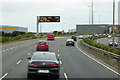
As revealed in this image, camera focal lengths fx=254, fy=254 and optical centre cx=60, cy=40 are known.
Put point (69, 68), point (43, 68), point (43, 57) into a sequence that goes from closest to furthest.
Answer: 1. point (43, 68)
2. point (43, 57)
3. point (69, 68)

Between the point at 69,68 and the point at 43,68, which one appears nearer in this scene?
the point at 43,68

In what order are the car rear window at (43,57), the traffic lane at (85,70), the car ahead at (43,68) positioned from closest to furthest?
the car ahead at (43,68)
the car rear window at (43,57)
the traffic lane at (85,70)

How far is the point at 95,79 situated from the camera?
12594 mm

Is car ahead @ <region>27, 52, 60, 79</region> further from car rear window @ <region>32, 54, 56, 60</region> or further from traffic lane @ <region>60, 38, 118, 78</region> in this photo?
traffic lane @ <region>60, 38, 118, 78</region>

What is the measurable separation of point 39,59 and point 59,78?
1.49 metres

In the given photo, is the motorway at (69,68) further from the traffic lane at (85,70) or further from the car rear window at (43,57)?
the car rear window at (43,57)

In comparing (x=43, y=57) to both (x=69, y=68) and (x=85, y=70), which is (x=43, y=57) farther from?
(x=69, y=68)

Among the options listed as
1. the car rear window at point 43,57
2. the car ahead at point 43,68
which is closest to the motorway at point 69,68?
the car ahead at point 43,68

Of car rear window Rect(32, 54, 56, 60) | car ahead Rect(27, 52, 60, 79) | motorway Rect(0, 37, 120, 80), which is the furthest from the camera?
motorway Rect(0, 37, 120, 80)

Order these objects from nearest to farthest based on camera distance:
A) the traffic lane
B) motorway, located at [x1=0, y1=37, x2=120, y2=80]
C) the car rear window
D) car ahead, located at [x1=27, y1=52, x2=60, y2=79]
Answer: car ahead, located at [x1=27, y1=52, x2=60, y2=79] < the car rear window < motorway, located at [x1=0, y1=37, x2=120, y2=80] < the traffic lane

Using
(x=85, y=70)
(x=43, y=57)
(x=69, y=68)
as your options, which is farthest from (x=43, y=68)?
(x=69, y=68)

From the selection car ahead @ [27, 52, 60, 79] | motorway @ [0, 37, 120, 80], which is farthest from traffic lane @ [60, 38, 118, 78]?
car ahead @ [27, 52, 60, 79]

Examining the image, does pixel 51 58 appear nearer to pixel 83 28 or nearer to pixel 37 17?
pixel 37 17

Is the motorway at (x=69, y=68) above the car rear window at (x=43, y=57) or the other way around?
the other way around
